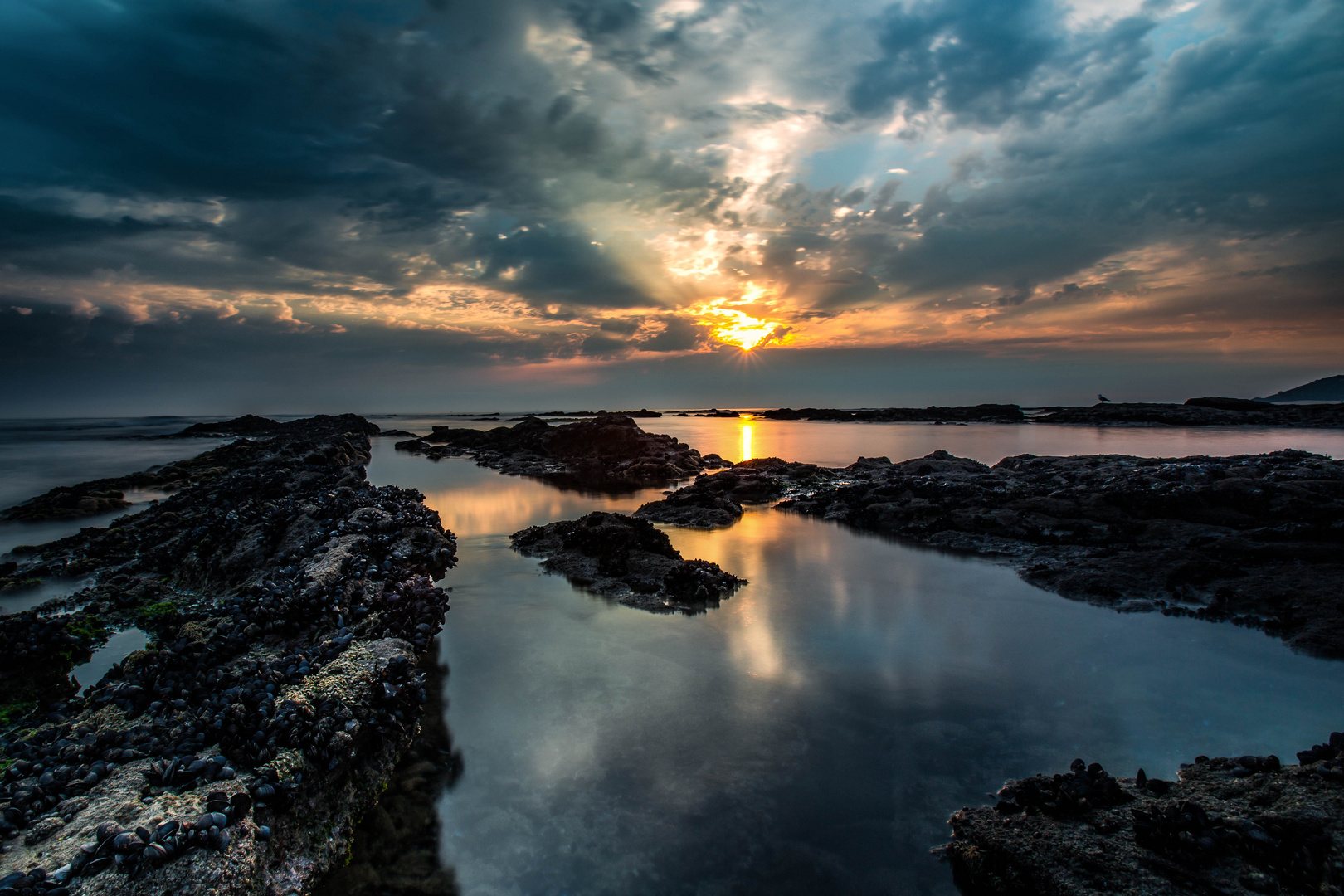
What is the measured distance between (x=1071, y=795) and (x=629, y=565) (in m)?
8.40

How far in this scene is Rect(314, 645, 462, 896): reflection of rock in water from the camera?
4.02 m

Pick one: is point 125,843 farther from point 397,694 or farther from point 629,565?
point 629,565

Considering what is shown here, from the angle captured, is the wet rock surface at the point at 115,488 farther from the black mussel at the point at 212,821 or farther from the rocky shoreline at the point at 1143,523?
the black mussel at the point at 212,821

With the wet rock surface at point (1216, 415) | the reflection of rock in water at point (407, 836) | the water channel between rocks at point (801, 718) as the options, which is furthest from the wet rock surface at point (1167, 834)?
the wet rock surface at point (1216, 415)

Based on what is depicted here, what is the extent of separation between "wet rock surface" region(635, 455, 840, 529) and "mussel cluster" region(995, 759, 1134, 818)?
1268 cm

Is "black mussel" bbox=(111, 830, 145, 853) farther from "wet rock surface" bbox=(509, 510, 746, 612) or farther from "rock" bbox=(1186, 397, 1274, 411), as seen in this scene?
"rock" bbox=(1186, 397, 1274, 411)

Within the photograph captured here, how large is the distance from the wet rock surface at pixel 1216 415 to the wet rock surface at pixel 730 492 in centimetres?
5696

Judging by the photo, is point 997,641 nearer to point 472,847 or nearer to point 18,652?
point 472,847

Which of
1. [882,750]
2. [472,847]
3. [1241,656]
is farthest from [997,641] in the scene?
[472,847]

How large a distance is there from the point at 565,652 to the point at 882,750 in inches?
178

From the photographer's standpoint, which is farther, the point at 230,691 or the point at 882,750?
the point at 882,750

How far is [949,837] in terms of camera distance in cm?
446

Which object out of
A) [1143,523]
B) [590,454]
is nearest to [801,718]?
[1143,523]

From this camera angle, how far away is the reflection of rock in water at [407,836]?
4020 mm
